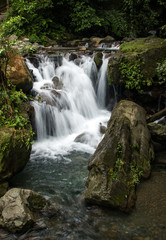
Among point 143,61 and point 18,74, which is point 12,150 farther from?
point 143,61

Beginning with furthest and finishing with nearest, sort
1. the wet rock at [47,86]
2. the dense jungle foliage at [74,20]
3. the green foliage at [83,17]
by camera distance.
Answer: the green foliage at [83,17], the dense jungle foliage at [74,20], the wet rock at [47,86]

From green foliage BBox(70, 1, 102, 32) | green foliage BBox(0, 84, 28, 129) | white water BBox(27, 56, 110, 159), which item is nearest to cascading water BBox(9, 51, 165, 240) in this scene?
white water BBox(27, 56, 110, 159)

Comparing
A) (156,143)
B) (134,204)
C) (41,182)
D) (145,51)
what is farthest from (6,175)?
(145,51)

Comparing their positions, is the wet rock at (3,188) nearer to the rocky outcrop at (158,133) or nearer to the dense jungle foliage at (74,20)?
the rocky outcrop at (158,133)

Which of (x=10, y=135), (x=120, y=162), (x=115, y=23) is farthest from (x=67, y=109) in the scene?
(x=115, y=23)

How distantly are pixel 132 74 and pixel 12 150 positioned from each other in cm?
511

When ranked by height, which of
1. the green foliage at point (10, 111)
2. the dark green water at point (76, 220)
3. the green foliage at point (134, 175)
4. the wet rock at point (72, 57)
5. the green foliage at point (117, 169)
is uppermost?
the wet rock at point (72, 57)

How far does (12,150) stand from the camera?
188 inches

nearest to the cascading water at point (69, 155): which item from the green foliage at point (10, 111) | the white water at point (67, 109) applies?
the white water at point (67, 109)

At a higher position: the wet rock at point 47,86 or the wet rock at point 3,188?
the wet rock at point 47,86

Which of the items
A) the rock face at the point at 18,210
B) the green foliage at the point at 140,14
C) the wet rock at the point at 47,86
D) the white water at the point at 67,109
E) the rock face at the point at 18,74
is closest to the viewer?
the rock face at the point at 18,210

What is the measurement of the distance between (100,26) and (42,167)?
46.3ft

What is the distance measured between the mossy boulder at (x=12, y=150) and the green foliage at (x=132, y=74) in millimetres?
4402

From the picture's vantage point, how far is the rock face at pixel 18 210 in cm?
374
